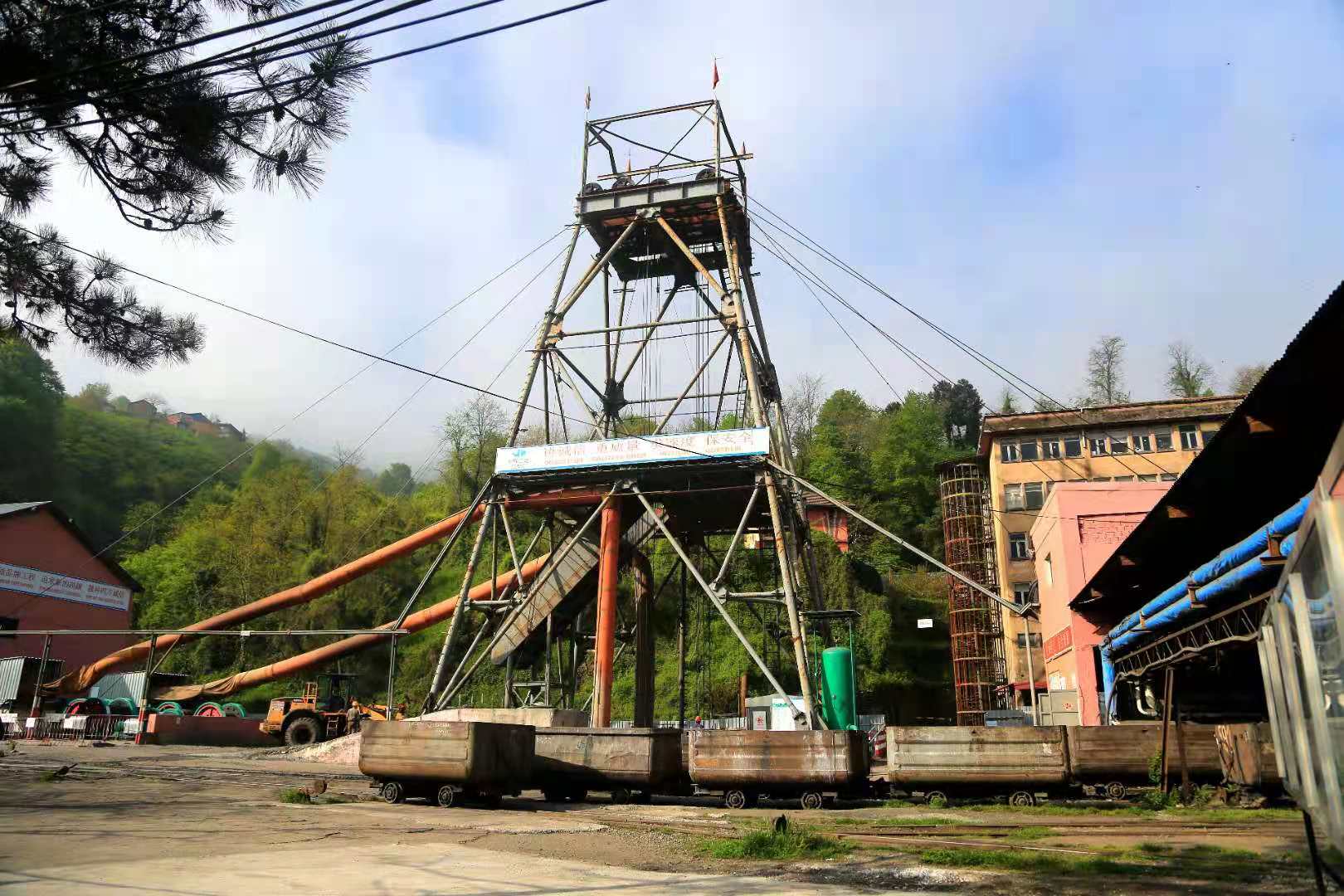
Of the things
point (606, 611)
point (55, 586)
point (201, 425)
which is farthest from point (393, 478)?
point (606, 611)

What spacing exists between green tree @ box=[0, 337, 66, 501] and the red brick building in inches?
1034

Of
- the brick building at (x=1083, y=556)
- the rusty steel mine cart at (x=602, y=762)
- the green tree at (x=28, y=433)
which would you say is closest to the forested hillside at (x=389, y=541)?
the green tree at (x=28, y=433)

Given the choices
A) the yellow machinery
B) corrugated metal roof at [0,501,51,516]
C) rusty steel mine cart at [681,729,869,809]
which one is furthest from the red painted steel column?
corrugated metal roof at [0,501,51,516]

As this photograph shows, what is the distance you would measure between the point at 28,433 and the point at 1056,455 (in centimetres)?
6956

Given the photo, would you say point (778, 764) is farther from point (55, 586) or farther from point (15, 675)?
point (55, 586)

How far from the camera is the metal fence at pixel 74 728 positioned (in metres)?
31.6

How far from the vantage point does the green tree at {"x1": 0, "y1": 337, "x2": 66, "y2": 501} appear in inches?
2454

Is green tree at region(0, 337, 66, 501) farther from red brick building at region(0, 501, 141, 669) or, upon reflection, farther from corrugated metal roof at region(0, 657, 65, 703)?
corrugated metal roof at region(0, 657, 65, 703)

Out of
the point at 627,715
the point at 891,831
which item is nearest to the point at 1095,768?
the point at 891,831

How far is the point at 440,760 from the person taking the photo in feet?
47.6

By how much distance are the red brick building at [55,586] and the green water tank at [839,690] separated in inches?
1367

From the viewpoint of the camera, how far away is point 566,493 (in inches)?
873

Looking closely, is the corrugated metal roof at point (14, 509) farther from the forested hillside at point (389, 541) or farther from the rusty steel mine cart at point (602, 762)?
the rusty steel mine cart at point (602, 762)

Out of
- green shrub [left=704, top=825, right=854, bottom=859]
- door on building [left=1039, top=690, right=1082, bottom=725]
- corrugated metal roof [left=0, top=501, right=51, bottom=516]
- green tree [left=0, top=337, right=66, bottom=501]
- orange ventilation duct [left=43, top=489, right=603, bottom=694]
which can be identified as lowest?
green shrub [left=704, top=825, right=854, bottom=859]
